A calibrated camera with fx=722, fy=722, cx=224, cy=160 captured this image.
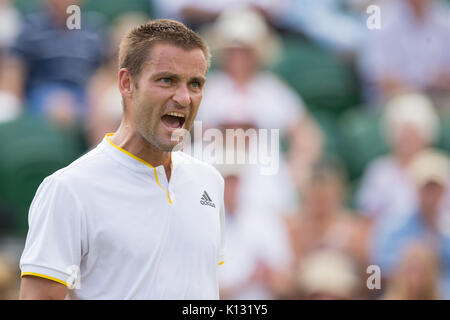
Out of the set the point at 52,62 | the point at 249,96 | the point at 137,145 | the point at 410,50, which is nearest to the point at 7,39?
the point at 52,62

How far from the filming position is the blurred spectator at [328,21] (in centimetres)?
595

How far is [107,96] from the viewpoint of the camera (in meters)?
4.79

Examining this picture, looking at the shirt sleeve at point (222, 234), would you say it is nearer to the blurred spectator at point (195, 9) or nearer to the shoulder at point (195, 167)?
the shoulder at point (195, 167)

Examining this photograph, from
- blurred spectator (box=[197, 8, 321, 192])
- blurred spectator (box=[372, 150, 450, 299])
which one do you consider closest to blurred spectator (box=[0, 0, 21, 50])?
blurred spectator (box=[197, 8, 321, 192])

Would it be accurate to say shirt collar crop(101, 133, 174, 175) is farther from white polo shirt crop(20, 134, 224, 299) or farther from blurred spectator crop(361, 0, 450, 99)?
blurred spectator crop(361, 0, 450, 99)

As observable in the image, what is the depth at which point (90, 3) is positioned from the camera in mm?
5855

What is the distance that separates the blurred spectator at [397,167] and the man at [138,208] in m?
2.75

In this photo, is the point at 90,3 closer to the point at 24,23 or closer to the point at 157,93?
the point at 24,23

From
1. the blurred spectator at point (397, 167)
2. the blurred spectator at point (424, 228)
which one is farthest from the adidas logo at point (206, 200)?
the blurred spectator at point (397, 167)

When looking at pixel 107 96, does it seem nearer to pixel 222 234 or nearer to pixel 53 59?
pixel 53 59

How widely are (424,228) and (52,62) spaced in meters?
2.84

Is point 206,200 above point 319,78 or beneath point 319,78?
beneath
